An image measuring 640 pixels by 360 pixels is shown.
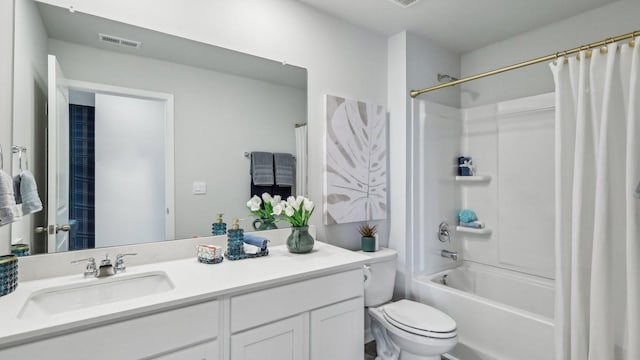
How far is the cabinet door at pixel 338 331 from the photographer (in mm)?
1487

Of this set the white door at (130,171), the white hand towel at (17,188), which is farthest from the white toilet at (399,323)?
the white hand towel at (17,188)

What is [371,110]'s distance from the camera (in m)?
2.43

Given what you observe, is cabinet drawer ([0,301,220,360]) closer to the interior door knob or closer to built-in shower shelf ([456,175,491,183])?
the interior door knob

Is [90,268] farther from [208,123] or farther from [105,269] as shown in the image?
[208,123]

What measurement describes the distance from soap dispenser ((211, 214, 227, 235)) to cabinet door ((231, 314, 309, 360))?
646 millimetres

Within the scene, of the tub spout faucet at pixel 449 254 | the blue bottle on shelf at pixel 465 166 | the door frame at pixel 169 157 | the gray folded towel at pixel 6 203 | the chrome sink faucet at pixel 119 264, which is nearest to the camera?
the gray folded towel at pixel 6 203

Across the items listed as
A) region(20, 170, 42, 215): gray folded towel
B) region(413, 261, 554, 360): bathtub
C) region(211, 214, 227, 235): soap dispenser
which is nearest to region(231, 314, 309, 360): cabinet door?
region(211, 214, 227, 235): soap dispenser

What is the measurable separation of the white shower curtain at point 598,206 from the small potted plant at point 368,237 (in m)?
1.08

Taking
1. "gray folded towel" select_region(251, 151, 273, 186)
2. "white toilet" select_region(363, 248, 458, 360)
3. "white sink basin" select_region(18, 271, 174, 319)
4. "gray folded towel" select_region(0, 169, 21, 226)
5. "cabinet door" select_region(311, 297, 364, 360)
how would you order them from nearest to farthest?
"gray folded towel" select_region(0, 169, 21, 226), "white sink basin" select_region(18, 271, 174, 319), "cabinet door" select_region(311, 297, 364, 360), "white toilet" select_region(363, 248, 458, 360), "gray folded towel" select_region(251, 151, 273, 186)

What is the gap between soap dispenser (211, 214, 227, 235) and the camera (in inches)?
69.4

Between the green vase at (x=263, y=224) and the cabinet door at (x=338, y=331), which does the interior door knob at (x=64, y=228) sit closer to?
the green vase at (x=263, y=224)

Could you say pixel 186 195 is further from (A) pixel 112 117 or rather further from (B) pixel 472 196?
(B) pixel 472 196

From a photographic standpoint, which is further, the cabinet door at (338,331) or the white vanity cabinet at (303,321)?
the cabinet door at (338,331)

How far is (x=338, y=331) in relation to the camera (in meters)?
1.56
